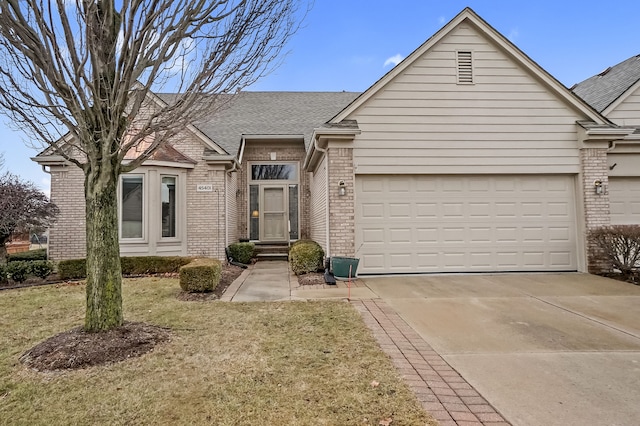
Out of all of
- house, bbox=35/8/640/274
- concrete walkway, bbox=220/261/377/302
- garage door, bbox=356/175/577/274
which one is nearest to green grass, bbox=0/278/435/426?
concrete walkway, bbox=220/261/377/302

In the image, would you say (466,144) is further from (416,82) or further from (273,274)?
(273,274)

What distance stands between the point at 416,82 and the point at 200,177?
6694 millimetres

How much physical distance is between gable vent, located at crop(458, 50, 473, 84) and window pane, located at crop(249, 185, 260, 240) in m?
8.20

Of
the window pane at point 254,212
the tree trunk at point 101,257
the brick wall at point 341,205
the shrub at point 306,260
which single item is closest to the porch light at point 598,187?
the brick wall at point 341,205

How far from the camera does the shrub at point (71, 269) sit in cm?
870

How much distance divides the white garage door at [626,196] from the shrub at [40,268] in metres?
→ 14.4

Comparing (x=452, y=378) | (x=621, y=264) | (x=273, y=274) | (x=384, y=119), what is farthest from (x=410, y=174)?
(x=452, y=378)

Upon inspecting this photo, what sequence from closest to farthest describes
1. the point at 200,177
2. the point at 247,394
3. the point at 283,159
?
the point at 247,394, the point at 200,177, the point at 283,159

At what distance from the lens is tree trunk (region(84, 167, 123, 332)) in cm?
404

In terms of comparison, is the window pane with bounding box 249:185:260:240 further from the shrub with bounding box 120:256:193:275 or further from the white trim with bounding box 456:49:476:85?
the white trim with bounding box 456:49:476:85

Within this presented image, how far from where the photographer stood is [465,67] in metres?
8.73

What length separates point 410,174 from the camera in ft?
28.2

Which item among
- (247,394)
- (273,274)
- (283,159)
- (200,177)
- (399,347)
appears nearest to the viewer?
(247,394)

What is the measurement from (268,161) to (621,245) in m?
11.0
